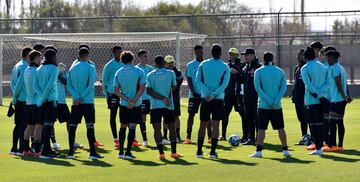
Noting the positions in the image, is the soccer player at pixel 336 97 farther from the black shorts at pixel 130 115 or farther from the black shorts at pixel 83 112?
the black shorts at pixel 83 112

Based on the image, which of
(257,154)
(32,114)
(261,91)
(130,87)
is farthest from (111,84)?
(257,154)

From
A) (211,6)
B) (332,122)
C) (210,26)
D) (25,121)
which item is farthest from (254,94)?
(211,6)

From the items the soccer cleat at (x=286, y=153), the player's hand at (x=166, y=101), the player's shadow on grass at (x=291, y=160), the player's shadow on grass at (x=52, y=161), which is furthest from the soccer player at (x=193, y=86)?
the player's shadow on grass at (x=52, y=161)

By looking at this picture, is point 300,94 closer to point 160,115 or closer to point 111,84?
point 160,115

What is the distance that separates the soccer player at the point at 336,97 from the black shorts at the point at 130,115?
3.81 metres

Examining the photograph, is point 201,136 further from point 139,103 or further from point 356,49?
point 356,49

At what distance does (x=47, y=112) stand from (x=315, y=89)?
16.5 feet

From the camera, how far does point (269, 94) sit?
16312 millimetres

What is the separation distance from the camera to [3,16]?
70562 mm

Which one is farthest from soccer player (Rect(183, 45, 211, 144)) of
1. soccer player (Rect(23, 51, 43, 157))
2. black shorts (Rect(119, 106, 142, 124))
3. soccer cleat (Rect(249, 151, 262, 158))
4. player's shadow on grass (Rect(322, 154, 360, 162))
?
soccer player (Rect(23, 51, 43, 157))

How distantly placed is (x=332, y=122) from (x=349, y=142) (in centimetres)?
184

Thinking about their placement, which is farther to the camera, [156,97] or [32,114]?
[32,114]

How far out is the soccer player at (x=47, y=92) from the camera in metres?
16.2

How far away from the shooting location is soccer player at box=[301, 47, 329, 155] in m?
16.8
